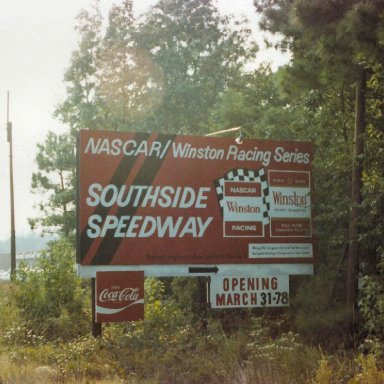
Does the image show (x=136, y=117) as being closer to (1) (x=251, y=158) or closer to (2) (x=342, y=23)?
(1) (x=251, y=158)

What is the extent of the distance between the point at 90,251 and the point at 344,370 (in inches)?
244

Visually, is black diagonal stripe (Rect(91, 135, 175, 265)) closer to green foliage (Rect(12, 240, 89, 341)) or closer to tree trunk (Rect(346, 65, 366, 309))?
green foliage (Rect(12, 240, 89, 341))

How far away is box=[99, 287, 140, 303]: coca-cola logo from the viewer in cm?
1432

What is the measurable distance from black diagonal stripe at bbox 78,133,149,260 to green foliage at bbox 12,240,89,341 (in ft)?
11.1

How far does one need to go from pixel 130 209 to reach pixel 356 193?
4789mm

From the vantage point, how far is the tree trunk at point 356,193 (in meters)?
14.0

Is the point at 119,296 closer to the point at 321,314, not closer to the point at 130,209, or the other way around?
the point at 130,209

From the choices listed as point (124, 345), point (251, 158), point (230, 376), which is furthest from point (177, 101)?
point (230, 376)

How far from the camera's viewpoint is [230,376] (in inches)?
417

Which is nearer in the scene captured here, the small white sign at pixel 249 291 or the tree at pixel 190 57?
the small white sign at pixel 249 291

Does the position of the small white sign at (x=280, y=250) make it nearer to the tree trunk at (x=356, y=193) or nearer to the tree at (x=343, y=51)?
the tree at (x=343, y=51)

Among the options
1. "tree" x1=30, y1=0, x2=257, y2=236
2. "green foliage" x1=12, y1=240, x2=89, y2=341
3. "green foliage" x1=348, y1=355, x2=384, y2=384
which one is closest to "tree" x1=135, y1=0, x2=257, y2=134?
"tree" x1=30, y1=0, x2=257, y2=236

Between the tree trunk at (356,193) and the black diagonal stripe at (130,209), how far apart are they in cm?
406

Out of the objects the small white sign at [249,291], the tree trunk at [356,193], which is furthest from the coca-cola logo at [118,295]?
the tree trunk at [356,193]
